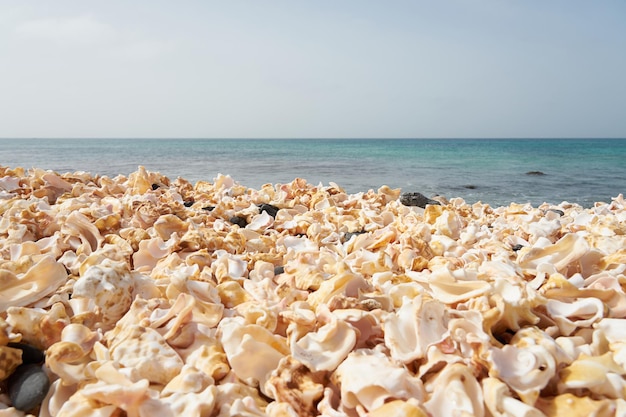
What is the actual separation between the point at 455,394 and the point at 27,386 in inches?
48.6

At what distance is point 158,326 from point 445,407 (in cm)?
100

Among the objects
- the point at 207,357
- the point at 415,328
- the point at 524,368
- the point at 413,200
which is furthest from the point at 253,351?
the point at 413,200

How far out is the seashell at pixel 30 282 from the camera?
179 centimetres

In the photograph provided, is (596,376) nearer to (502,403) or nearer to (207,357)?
(502,403)

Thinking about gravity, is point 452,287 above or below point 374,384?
above

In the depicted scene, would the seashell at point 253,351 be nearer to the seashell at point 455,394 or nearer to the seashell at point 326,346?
the seashell at point 326,346

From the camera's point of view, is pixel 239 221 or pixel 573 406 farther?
pixel 239 221

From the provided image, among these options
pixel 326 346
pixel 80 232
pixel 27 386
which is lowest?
pixel 27 386

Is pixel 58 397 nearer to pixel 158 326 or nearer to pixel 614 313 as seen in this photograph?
pixel 158 326

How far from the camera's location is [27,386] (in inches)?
53.1

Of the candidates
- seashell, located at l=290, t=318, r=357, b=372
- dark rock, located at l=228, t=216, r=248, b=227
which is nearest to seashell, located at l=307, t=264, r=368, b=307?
seashell, located at l=290, t=318, r=357, b=372

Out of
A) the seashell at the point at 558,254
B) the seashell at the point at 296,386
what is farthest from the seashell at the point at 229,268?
the seashell at the point at 558,254

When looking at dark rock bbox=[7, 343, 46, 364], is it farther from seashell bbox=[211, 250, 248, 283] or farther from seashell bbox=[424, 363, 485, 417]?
seashell bbox=[424, 363, 485, 417]

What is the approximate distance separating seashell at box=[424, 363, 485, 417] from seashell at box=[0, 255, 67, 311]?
1.57 m
